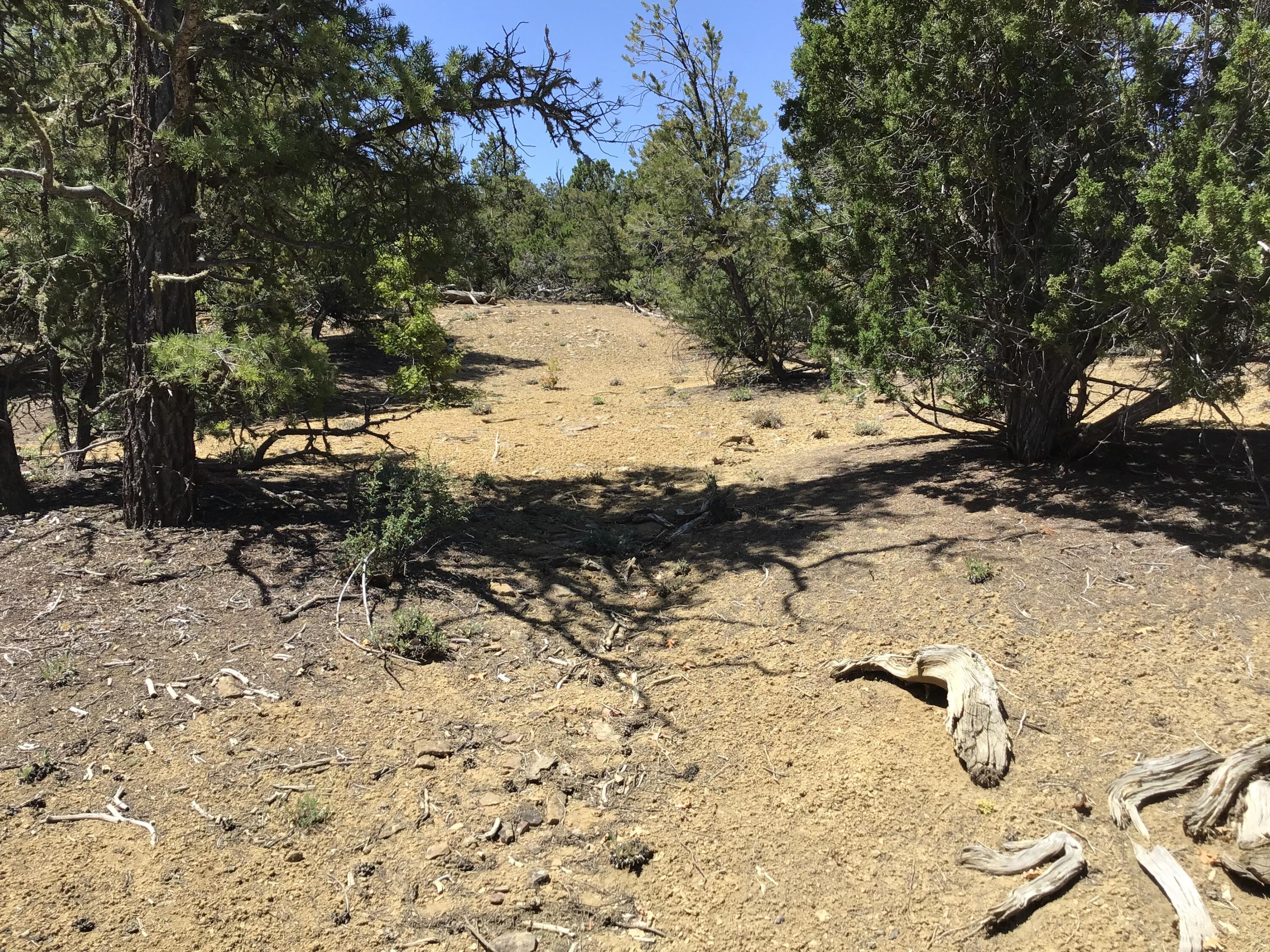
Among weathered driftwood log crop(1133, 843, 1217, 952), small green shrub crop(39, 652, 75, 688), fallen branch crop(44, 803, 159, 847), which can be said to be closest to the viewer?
weathered driftwood log crop(1133, 843, 1217, 952)

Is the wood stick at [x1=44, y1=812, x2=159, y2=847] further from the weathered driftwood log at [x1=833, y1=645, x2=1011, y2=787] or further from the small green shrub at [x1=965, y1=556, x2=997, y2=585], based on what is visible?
the small green shrub at [x1=965, y1=556, x2=997, y2=585]

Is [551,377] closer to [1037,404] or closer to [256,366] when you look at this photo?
[1037,404]

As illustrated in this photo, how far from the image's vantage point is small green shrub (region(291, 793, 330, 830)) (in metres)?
3.37

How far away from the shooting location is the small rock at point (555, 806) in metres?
3.51

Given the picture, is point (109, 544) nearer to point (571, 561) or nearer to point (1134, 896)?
point (571, 561)

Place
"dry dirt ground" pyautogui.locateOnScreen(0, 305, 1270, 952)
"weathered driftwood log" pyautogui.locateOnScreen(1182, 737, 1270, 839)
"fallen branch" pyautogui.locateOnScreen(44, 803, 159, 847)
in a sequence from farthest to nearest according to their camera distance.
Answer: "fallen branch" pyautogui.locateOnScreen(44, 803, 159, 847) → "weathered driftwood log" pyautogui.locateOnScreen(1182, 737, 1270, 839) → "dry dirt ground" pyautogui.locateOnScreen(0, 305, 1270, 952)

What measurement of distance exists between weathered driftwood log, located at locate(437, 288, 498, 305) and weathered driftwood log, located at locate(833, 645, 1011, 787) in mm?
21218

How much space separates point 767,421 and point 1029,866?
8.12m

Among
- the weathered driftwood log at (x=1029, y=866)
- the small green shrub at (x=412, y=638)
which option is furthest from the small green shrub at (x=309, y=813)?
the weathered driftwood log at (x=1029, y=866)

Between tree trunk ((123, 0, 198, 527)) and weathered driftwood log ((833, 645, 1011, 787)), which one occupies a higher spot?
tree trunk ((123, 0, 198, 527))

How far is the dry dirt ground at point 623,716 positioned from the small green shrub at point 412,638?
10cm

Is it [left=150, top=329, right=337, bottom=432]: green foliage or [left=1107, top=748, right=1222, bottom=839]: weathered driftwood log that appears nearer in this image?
[left=1107, top=748, right=1222, bottom=839]: weathered driftwood log

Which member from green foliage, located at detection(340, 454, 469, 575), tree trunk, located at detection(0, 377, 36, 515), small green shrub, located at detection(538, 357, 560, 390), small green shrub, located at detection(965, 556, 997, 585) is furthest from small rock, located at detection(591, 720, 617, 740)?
small green shrub, located at detection(538, 357, 560, 390)

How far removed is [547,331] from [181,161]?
16.1 m
